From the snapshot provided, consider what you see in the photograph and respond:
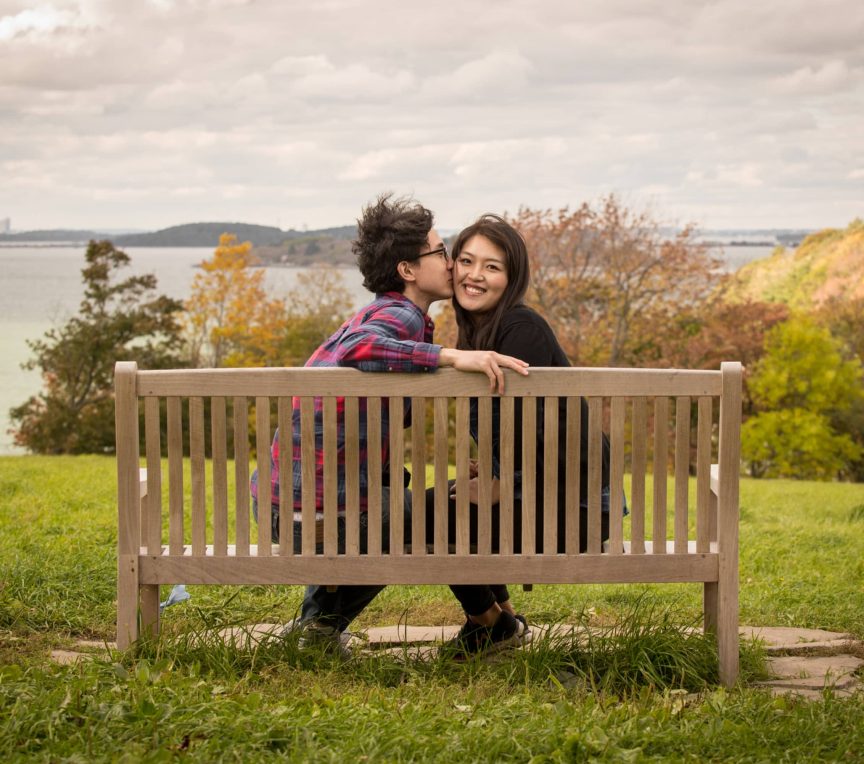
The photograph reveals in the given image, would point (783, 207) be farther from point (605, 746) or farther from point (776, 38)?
point (605, 746)

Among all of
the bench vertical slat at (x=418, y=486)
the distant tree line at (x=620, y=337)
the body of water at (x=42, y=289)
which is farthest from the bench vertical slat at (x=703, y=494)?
the body of water at (x=42, y=289)

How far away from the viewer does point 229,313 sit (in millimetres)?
37156

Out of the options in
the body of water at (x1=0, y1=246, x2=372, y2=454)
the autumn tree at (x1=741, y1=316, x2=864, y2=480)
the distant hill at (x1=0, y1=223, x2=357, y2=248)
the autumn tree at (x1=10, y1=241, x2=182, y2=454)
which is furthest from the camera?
the distant hill at (x1=0, y1=223, x2=357, y2=248)

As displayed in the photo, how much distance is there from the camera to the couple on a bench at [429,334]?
3.48 metres

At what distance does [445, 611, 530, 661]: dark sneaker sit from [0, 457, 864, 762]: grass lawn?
0.16 metres

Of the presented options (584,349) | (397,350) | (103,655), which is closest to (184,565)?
(103,655)

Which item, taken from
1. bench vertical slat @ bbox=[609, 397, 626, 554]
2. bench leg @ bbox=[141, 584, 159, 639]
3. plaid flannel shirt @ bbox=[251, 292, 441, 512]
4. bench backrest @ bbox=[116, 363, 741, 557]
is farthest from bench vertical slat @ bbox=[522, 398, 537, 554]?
bench leg @ bbox=[141, 584, 159, 639]

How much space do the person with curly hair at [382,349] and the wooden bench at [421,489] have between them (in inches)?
2.3

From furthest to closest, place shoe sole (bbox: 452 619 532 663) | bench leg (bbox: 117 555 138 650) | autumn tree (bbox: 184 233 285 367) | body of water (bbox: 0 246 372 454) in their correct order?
autumn tree (bbox: 184 233 285 367) < body of water (bbox: 0 246 372 454) < shoe sole (bbox: 452 619 532 663) < bench leg (bbox: 117 555 138 650)

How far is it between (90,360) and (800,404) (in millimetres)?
18966

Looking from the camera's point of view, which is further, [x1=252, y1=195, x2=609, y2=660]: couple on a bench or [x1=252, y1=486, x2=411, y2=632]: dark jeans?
[x1=252, y1=486, x2=411, y2=632]: dark jeans

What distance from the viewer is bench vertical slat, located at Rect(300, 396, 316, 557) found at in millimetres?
3359

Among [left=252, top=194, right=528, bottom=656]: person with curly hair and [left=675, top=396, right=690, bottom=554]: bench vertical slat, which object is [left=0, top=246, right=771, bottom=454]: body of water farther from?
[left=675, top=396, right=690, bottom=554]: bench vertical slat

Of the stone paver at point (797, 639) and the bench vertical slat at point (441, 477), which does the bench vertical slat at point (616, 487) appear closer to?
the bench vertical slat at point (441, 477)
